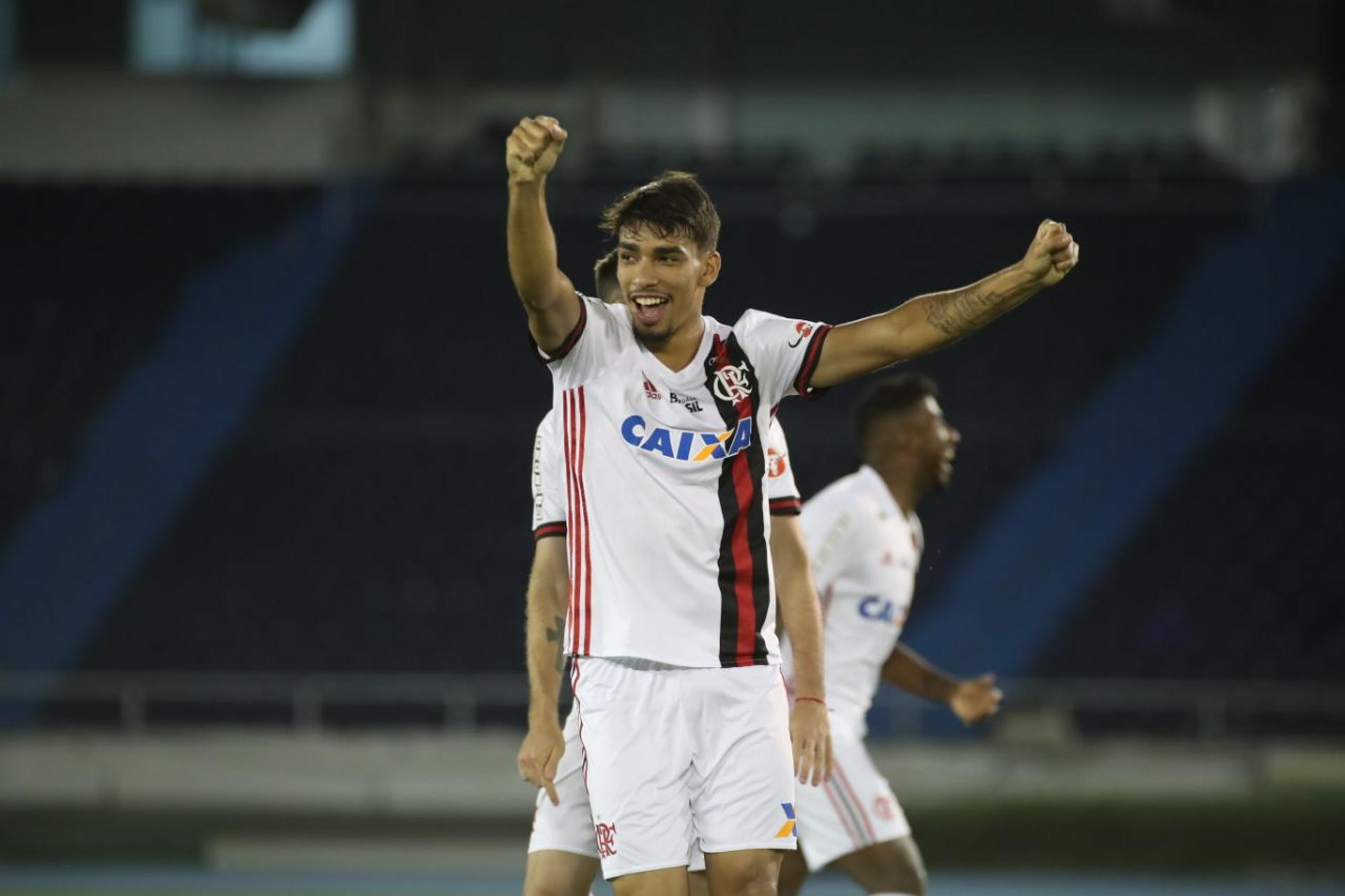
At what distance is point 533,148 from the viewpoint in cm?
358

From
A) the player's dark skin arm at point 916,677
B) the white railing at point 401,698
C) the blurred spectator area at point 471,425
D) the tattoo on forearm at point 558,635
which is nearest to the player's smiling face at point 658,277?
the tattoo on forearm at point 558,635

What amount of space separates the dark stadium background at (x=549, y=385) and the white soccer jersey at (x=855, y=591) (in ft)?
→ 19.2

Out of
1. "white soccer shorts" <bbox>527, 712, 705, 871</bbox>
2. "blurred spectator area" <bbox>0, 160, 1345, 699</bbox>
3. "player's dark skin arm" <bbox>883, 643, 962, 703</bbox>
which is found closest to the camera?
"white soccer shorts" <bbox>527, 712, 705, 871</bbox>

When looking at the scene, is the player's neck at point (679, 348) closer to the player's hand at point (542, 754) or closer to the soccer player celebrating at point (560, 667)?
the soccer player celebrating at point (560, 667)

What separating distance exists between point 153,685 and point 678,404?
12269 millimetres

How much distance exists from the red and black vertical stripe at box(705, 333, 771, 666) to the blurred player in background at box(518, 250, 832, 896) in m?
0.16

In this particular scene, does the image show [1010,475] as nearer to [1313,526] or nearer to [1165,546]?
[1165,546]

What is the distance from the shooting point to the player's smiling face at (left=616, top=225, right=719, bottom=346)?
13.1 feet

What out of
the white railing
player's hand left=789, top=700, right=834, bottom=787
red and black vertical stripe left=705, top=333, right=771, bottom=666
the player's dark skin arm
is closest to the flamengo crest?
red and black vertical stripe left=705, top=333, right=771, bottom=666

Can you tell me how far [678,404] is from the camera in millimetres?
4078

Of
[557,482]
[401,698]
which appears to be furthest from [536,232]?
[401,698]

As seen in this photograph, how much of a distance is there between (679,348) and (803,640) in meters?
0.85

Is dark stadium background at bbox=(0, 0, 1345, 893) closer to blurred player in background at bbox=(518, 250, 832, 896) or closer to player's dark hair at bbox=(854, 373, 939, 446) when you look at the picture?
player's dark hair at bbox=(854, 373, 939, 446)

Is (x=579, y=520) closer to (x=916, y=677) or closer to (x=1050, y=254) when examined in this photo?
(x=1050, y=254)
